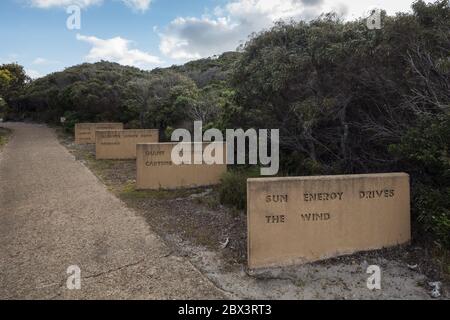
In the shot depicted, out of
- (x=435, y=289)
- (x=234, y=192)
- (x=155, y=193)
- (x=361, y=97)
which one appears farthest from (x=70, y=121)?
(x=435, y=289)

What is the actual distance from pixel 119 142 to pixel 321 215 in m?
12.2

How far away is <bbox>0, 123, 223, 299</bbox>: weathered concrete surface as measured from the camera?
4781mm

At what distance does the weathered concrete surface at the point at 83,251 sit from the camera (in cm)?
478

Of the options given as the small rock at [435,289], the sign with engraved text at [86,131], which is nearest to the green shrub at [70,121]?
the sign with engraved text at [86,131]

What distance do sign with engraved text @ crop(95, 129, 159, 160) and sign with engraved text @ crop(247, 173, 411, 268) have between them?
11558 millimetres

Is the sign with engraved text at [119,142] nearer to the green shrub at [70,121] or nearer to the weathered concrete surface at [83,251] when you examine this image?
the weathered concrete surface at [83,251]

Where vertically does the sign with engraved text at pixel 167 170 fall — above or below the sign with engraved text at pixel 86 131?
below

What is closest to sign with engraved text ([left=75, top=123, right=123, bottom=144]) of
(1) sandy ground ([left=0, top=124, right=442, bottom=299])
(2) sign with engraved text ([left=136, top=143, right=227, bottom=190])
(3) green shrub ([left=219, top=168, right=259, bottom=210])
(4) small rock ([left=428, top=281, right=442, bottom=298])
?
(2) sign with engraved text ([left=136, top=143, right=227, bottom=190])

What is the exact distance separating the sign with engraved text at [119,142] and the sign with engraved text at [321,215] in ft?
37.9

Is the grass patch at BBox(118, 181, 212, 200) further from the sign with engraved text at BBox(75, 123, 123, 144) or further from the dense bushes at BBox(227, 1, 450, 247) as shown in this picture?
the sign with engraved text at BBox(75, 123, 123, 144)

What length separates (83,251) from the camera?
6.00 m
